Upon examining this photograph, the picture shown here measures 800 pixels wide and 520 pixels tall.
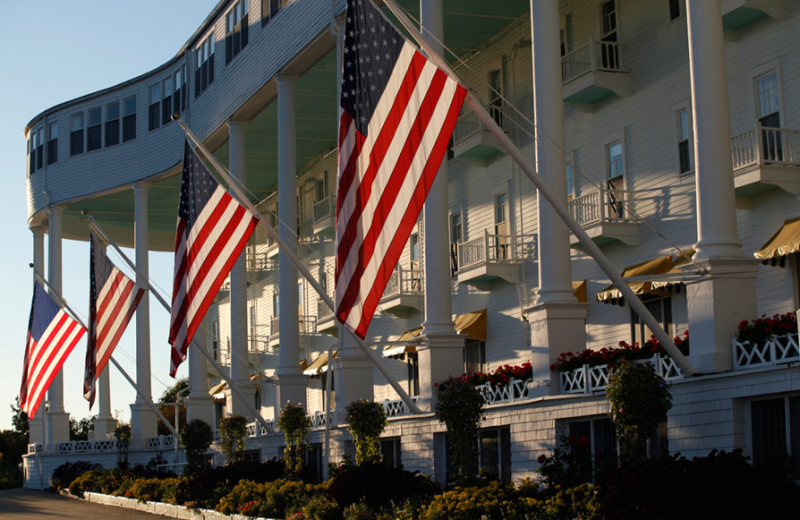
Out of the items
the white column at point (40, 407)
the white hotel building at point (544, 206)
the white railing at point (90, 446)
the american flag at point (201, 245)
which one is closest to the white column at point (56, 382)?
the white column at point (40, 407)

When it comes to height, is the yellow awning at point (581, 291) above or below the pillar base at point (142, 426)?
above

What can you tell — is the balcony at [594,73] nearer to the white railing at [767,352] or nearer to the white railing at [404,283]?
the white railing at [404,283]

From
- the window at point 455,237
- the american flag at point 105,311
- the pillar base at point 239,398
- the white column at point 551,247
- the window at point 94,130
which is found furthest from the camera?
the window at point 94,130

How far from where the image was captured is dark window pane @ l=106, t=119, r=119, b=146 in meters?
54.3

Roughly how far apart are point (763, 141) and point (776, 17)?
2.72 meters

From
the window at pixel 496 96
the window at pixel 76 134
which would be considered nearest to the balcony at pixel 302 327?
the window at pixel 76 134

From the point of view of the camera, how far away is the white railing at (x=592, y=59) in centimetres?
2798

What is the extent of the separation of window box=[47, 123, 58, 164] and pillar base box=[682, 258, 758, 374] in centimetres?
4620

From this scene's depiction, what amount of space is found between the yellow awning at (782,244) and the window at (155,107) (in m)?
36.3

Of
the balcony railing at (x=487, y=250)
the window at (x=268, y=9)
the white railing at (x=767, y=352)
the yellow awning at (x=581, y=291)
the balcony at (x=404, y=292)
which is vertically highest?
the window at (x=268, y=9)

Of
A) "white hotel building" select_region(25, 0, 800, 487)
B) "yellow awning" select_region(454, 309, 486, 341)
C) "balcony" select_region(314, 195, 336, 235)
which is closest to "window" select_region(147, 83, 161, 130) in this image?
"white hotel building" select_region(25, 0, 800, 487)

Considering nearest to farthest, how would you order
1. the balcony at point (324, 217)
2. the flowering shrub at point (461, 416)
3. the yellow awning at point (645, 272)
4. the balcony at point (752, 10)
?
the flowering shrub at point (461, 416) → the balcony at point (752, 10) → the yellow awning at point (645, 272) → the balcony at point (324, 217)

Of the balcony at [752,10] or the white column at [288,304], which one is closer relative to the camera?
the balcony at [752,10]

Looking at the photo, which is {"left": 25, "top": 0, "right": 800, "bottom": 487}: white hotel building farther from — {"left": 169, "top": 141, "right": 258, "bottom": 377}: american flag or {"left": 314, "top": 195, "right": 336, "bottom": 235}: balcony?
{"left": 169, "top": 141, "right": 258, "bottom": 377}: american flag
